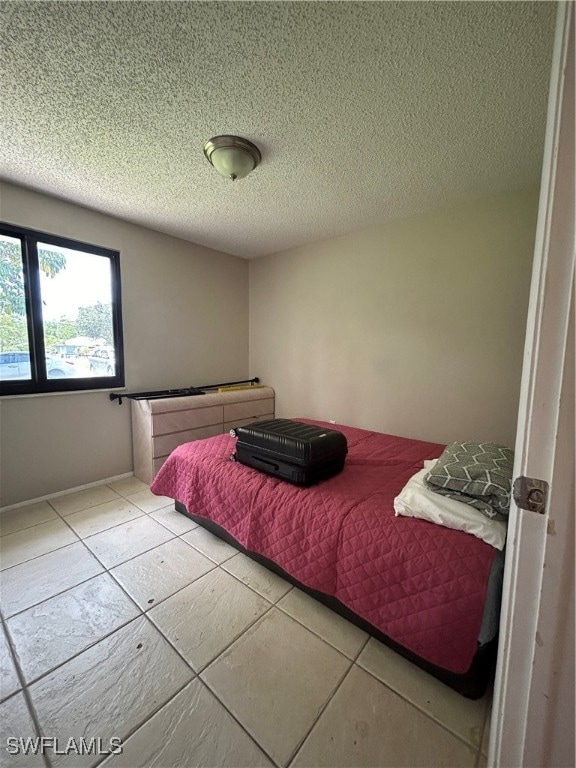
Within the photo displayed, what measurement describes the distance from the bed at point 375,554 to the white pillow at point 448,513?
3 cm

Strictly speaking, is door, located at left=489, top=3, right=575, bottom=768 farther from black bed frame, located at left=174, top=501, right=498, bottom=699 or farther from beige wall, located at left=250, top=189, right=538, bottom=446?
beige wall, located at left=250, top=189, right=538, bottom=446

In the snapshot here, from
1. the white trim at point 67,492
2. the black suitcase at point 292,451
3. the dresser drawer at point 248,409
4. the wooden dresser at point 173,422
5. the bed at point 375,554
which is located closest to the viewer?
the bed at point 375,554

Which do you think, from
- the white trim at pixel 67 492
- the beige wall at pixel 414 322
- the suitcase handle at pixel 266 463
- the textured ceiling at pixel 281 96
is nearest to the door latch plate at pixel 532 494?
the suitcase handle at pixel 266 463

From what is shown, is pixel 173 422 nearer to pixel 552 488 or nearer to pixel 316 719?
pixel 316 719

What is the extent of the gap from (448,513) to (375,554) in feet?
1.14

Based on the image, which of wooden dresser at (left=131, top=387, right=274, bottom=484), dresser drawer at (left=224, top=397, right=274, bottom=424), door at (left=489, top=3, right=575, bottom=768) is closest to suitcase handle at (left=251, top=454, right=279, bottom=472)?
door at (left=489, top=3, right=575, bottom=768)

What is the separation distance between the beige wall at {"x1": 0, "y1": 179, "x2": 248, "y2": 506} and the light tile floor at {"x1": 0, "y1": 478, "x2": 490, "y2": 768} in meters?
0.91

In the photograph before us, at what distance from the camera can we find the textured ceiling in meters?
1.06

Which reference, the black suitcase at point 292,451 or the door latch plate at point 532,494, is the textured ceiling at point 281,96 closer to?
the door latch plate at point 532,494

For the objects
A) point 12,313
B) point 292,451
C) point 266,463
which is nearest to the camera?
point 292,451

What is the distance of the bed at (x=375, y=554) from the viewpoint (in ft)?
3.38

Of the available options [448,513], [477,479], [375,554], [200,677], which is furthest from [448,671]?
[200,677]

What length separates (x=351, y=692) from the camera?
1.09 metres

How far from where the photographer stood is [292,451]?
63.6 inches
